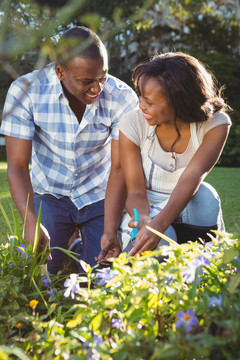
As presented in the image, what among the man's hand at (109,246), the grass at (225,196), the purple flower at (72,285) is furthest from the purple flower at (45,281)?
the grass at (225,196)

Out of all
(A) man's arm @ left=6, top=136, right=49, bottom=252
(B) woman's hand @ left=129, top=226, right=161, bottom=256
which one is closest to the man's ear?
(A) man's arm @ left=6, top=136, right=49, bottom=252

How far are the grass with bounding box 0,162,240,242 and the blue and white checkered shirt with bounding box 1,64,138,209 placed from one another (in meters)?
0.34

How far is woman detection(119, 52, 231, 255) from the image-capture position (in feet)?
7.45

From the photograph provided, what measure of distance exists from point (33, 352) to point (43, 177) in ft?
5.77

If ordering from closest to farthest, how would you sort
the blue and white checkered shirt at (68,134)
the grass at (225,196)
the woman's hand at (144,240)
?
the woman's hand at (144,240)
the blue and white checkered shirt at (68,134)
the grass at (225,196)

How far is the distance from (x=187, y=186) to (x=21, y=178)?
88cm

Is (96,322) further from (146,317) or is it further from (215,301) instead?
(215,301)

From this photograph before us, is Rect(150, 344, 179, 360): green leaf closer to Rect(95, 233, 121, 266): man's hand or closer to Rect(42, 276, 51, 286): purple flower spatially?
Rect(42, 276, 51, 286): purple flower

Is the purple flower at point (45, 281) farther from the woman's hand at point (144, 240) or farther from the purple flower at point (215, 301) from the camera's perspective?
the purple flower at point (215, 301)

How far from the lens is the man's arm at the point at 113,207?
92.8 inches

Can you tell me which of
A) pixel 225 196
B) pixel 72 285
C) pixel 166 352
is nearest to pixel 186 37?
pixel 225 196

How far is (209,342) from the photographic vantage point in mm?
894

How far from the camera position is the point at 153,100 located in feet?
7.50

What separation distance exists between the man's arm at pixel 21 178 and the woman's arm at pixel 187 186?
62 centimetres
